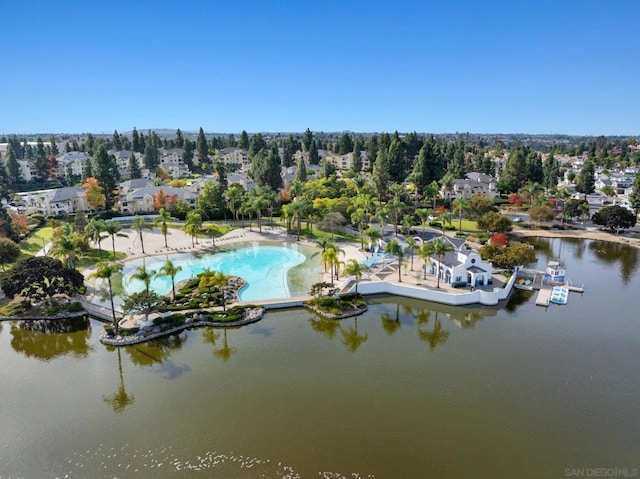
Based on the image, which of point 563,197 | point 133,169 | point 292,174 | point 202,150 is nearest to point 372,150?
point 292,174

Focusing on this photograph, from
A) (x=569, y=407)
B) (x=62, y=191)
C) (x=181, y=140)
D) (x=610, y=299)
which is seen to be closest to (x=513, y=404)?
(x=569, y=407)

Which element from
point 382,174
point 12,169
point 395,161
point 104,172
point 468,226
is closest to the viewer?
point 468,226

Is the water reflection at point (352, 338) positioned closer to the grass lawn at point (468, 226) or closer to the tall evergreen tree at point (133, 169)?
the grass lawn at point (468, 226)

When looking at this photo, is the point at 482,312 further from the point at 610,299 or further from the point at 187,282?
the point at 187,282

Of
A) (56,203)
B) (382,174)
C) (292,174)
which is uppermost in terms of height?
(382,174)

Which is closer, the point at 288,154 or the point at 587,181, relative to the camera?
the point at 587,181

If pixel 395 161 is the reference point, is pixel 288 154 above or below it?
above

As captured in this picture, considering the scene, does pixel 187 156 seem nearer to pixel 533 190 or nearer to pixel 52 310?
pixel 533 190
